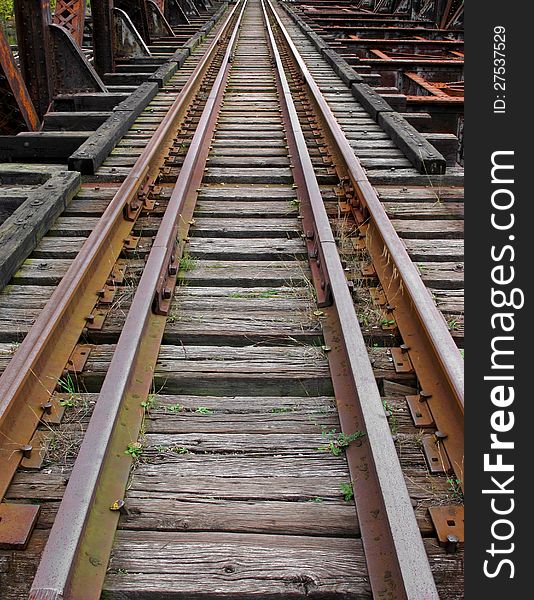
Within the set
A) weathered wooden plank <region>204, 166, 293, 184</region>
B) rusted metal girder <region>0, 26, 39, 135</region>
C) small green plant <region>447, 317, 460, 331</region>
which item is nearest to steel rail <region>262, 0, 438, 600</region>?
small green plant <region>447, 317, 460, 331</region>

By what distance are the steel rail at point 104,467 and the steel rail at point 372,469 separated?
0.77 metres

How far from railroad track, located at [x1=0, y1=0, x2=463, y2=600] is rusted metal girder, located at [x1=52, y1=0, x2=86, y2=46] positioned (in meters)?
5.01

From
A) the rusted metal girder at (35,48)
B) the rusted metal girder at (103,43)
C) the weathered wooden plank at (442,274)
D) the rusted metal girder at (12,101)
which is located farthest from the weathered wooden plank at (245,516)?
the rusted metal girder at (103,43)

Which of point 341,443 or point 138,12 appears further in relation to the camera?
point 138,12

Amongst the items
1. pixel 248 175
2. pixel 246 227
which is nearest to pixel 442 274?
pixel 246 227

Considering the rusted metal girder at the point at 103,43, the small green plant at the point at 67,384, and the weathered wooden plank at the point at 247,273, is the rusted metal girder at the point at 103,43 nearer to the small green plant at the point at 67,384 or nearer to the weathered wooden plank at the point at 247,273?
the weathered wooden plank at the point at 247,273

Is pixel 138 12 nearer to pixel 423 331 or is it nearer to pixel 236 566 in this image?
pixel 423 331

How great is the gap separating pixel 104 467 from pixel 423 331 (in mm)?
1578

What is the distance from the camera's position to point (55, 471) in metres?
2.39

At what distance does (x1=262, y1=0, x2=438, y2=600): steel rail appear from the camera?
1887mm

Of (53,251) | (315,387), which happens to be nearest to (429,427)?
(315,387)

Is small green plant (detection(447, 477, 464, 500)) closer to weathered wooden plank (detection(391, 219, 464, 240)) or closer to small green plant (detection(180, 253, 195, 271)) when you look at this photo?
small green plant (detection(180, 253, 195, 271))

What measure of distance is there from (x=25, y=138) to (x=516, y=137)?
5.02 metres

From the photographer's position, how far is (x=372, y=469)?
229 centimetres
